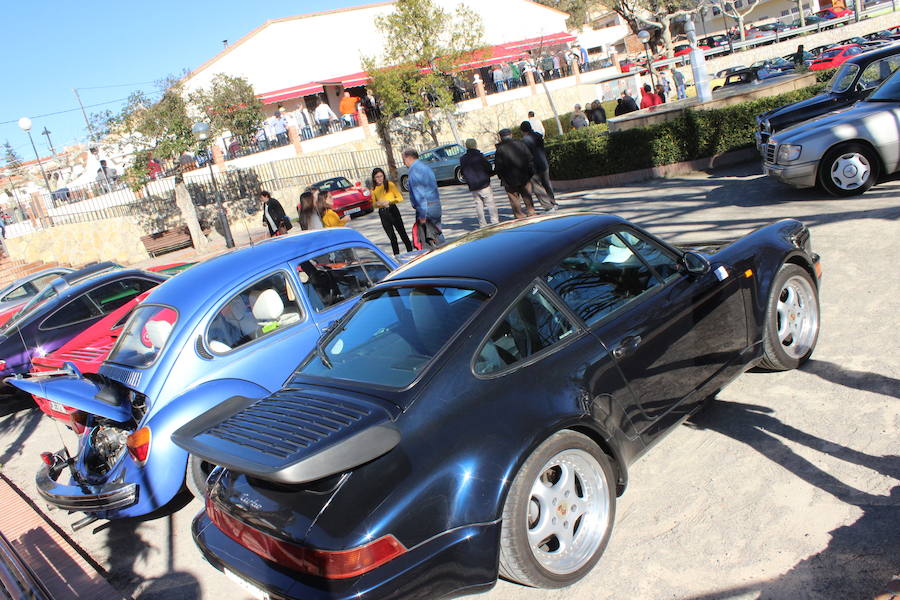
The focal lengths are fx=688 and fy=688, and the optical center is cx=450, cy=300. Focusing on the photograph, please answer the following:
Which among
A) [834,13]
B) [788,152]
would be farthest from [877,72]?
Answer: [834,13]

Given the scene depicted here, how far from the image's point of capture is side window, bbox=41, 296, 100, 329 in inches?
355

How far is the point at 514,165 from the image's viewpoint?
36.0 ft

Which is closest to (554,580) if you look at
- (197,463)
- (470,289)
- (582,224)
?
(470,289)

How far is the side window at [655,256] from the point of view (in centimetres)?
412

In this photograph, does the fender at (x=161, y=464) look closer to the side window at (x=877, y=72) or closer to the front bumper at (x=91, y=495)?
the front bumper at (x=91, y=495)

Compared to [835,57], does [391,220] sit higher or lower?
lower

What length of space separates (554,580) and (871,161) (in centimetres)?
835

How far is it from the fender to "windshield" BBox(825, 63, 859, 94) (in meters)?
11.6

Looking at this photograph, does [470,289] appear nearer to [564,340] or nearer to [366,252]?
[564,340]

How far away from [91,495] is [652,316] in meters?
3.76

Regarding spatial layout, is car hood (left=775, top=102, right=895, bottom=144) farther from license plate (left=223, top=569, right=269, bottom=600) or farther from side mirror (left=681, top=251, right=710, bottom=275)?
license plate (left=223, top=569, right=269, bottom=600)

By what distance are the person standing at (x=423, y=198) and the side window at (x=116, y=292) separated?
4.09m

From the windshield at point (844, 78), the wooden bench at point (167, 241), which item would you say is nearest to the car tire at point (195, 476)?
the windshield at point (844, 78)

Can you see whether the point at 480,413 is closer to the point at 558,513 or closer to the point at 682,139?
the point at 558,513
